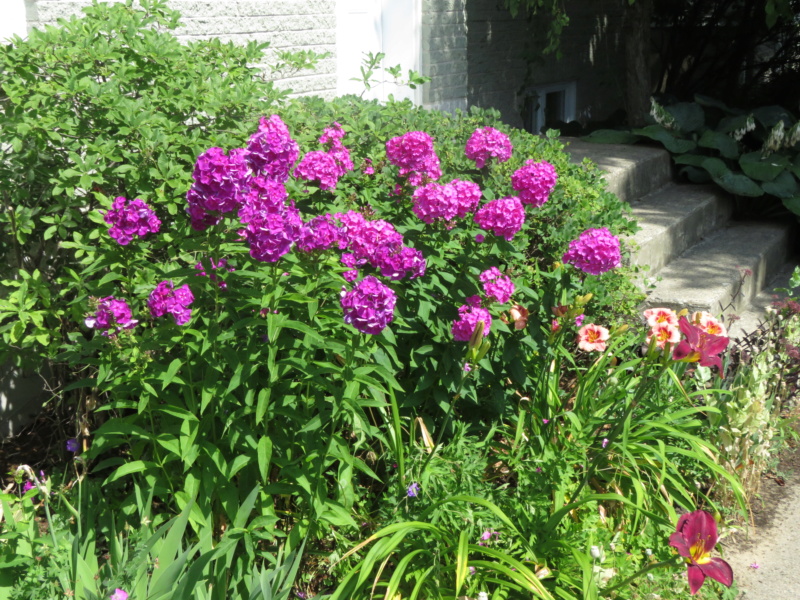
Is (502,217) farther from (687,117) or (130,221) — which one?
(687,117)

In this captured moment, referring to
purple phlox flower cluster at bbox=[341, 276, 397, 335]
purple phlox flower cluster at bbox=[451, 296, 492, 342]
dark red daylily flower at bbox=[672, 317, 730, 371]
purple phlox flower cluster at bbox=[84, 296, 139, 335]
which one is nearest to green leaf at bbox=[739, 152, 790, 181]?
dark red daylily flower at bbox=[672, 317, 730, 371]

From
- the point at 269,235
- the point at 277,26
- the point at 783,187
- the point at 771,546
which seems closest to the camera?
the point at 269,235

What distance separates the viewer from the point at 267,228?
2320mm

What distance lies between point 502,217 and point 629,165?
3981 mm

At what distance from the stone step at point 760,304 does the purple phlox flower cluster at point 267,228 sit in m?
3.02

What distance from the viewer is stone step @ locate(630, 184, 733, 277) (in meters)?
5.61

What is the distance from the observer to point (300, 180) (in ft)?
10.8

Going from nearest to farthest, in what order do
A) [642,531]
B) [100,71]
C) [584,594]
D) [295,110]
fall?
[584,594] → [642,531] → [100,71] → [295,110]

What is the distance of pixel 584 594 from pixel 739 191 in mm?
5139

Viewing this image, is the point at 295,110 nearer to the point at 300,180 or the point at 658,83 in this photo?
the point at 300,180

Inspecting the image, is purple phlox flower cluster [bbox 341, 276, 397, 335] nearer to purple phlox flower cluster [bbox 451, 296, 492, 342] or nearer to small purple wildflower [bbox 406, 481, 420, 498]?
purple phlox flower cluster [bbox 451, 296, 492, 342]

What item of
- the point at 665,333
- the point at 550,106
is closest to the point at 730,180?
the point at 550,106

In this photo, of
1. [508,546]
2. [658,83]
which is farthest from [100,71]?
[658,83]

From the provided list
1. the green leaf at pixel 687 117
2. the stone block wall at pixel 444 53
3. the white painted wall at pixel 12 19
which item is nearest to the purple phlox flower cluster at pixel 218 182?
the white painted wall at pixel 12 19
